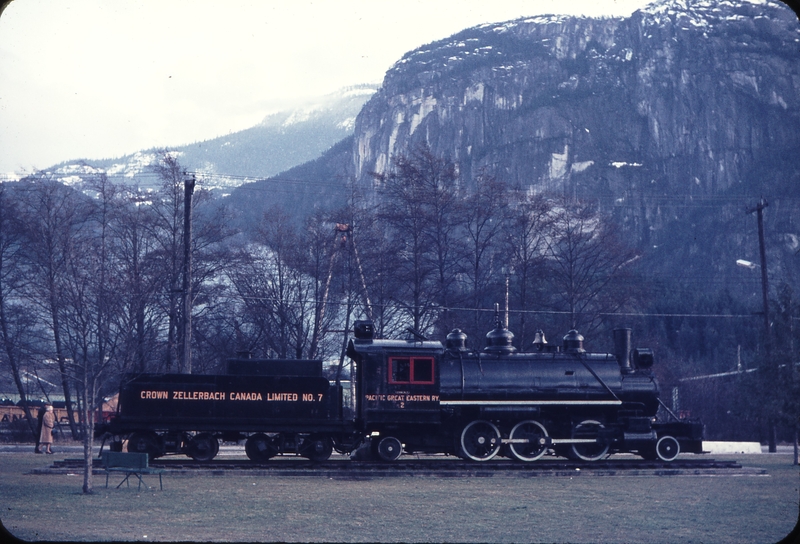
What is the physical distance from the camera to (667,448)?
73.8 ft

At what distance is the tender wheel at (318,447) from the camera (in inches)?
846

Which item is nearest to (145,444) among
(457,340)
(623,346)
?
(457,340)

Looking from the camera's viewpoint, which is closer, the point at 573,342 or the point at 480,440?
the point at 480,440

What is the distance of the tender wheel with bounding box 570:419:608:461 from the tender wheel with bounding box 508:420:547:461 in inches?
39.7

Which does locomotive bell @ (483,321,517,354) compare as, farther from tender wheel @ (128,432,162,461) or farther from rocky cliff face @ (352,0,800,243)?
rocky cliff face @ (352,0,800,243)

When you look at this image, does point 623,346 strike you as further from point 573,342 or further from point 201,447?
point 201,447

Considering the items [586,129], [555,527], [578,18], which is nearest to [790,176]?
[586,129]

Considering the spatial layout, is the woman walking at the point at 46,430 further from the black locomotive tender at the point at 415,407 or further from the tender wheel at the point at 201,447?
the tender wheel at the point at 201,447

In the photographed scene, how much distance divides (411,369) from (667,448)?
7.92 m

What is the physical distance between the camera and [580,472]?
66.0 ft

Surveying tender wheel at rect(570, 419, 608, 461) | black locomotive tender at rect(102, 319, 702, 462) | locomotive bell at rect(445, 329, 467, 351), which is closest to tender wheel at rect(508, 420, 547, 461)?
black locomotive tender at rect(102, 319, 702, 462)

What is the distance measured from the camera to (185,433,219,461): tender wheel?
21297mm

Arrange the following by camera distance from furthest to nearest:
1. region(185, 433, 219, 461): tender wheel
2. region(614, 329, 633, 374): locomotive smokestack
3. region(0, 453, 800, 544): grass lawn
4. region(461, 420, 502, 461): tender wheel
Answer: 1. region(614, 329, 633, 374): locomotive smokestack
2. region(461, 420, 502, 461): tender wheel
3. region(185, 433, 219, 461): tender wheel
4. region(0, 453, 800, 544): grass lawn

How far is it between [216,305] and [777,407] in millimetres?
25195
